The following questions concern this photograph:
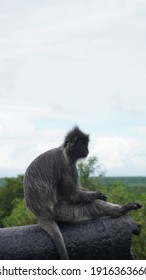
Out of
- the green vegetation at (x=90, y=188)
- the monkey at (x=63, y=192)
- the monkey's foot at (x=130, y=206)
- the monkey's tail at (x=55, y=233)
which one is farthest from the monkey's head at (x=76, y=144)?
the green vegetation at (x=90, y=188)

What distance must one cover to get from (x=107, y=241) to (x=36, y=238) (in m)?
0.99

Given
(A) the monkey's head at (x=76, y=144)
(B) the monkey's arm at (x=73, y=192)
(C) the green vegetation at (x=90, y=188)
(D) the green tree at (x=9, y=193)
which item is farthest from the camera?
(D) the green tree at (x=9, y=193)

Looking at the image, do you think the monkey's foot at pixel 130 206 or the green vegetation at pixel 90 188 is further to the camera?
the green vegetation at pixel 90 188

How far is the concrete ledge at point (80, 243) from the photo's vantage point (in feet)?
27.7

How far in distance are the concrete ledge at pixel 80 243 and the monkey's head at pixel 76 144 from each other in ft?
4.55

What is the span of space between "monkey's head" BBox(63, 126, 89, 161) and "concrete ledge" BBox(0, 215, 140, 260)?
4.55 ft

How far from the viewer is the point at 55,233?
28.5ft

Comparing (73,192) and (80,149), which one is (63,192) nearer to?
(73,192)

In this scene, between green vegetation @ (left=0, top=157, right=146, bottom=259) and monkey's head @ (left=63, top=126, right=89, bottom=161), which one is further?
green vegetation @ (left=0, top=157, right=146, bottom=259)

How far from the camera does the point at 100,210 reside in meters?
9.23

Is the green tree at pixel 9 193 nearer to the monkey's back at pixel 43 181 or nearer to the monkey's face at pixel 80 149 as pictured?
the monkey's face at pixel 80 149

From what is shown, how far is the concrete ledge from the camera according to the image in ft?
27.7

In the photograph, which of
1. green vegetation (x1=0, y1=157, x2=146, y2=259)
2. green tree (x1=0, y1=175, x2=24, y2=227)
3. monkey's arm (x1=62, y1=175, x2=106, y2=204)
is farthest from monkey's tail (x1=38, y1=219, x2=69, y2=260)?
green tree (x1=0, y1=175, x2=24, y2=227)

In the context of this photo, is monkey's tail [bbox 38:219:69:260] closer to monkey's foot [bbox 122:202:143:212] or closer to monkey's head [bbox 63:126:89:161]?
monkey's foot [bbox 122:202:143:212]
